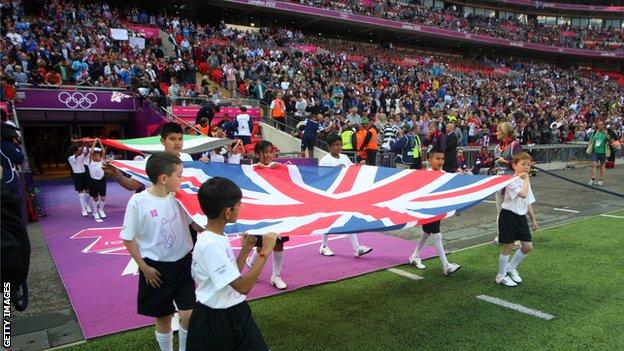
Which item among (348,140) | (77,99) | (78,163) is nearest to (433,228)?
(348,140)

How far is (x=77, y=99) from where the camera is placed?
14.0 metres

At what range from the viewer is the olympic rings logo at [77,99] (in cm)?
1377

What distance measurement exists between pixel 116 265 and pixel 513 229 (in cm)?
501

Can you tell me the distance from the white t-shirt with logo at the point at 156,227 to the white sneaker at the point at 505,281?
3.63 m

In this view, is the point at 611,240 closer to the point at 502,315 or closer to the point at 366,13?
the point at 502,315

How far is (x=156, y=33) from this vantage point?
21688 mm

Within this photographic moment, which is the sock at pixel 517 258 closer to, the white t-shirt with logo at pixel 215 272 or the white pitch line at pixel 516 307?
the white pitch line at pixel 516 307

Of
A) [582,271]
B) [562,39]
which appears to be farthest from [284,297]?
[562,39]

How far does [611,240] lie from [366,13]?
31.2 meters

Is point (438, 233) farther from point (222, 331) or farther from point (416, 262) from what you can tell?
point (222, 331)

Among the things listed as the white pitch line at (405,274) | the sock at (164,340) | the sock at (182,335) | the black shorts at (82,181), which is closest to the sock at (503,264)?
the white pitch line at (405,274)

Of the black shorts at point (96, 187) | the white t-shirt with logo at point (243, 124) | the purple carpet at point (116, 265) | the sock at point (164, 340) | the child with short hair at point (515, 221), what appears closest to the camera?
the sock at point (164, 340)

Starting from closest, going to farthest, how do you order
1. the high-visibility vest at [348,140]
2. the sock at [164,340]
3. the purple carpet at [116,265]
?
the sock at [164,340] < the purple carpet at [116,265] < the high-visibility vest at [348,140]

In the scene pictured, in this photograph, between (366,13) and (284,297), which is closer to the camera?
(284,297)
